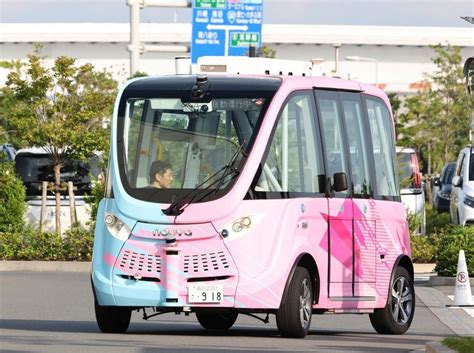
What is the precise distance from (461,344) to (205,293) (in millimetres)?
3388

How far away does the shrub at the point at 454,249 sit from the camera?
1045 inches

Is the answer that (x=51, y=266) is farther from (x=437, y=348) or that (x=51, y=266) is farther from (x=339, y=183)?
(x=437, y=348)

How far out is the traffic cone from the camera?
2133 cm

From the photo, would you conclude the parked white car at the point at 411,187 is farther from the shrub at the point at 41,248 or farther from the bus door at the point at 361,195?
the bus door at the point at 361,195

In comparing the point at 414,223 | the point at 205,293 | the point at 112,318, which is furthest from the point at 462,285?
the point at 414,223

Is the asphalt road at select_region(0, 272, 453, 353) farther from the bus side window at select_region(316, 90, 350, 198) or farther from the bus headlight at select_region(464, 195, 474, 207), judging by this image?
the bus headlight at select_region(464, 195, 474, 207)

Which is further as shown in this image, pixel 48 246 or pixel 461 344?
pixel 48 246

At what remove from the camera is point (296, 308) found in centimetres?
1528

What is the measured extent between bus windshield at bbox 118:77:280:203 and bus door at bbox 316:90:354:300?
939 mm

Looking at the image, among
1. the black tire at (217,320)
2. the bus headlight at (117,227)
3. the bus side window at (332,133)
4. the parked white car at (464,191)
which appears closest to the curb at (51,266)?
the parked white car at (464,191)

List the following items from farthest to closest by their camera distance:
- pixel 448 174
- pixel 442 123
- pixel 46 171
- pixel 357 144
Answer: pixel 442 123
pixel 448 174
pixel 46 171
pixel 357 144

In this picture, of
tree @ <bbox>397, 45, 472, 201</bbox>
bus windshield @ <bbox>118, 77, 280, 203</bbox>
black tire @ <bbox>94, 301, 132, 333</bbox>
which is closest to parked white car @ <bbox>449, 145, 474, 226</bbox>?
bus windshield @ <bbox>118, 77, 280, 203</bbox>

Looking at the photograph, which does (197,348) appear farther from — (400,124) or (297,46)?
(297,46)

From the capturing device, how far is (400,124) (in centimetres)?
6612
